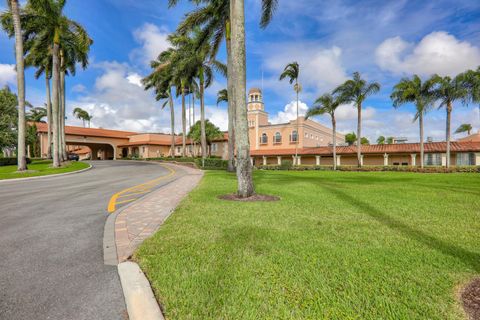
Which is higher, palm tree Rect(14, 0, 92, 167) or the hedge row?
palm tree Rect(14, 0, 92, 167)

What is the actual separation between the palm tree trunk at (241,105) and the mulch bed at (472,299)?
586 centimetres

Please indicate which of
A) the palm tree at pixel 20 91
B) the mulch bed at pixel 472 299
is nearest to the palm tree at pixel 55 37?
the palm tree at pixel 20 91

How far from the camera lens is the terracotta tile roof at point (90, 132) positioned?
4332 centimetres

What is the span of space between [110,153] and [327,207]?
63669 mm

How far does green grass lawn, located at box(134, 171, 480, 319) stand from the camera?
91.5 inches

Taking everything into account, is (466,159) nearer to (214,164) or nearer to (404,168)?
(404,168)

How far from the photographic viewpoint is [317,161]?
135ft

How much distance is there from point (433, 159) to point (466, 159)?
3.31 meters

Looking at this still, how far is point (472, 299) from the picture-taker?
244cm

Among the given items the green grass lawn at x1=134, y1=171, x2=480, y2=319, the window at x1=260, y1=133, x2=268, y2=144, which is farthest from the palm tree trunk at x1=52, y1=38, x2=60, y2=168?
the window at x1=260, y1=133, x2=268, y2=144

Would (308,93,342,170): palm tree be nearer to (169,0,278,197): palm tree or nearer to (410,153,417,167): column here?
(410,153,417,167): column

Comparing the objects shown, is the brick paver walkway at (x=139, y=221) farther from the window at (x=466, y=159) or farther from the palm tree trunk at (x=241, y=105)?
the window at (x=466, y=159)

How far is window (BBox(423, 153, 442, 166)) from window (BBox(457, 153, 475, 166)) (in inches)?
74.7

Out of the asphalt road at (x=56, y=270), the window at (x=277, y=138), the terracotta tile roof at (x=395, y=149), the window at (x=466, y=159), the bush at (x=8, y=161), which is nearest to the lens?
the asphalt road at (x=56, y=270)
